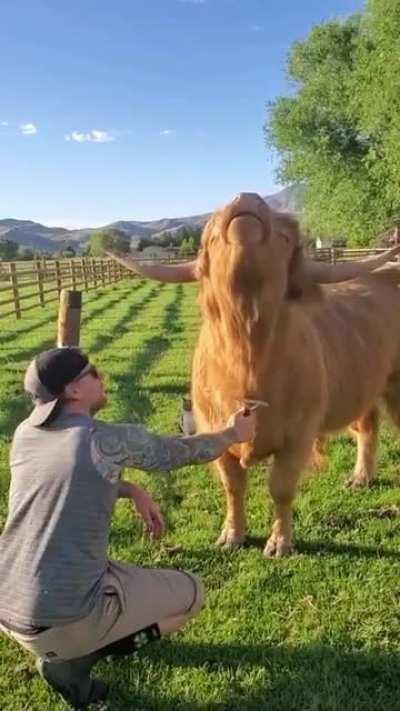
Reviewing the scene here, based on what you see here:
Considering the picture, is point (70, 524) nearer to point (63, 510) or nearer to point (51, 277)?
point (63, 510)

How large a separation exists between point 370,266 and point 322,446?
2.09 m

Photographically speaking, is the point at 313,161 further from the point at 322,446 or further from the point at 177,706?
the point at 177,706

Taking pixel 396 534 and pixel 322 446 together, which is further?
pixel 322 446

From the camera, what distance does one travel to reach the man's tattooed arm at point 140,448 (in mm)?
2447

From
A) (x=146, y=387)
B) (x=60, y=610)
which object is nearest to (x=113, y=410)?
(x=146, y=387)

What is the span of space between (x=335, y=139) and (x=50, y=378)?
30.2 meters

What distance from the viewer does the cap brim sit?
251 centimetres

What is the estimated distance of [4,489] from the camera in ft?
16.9

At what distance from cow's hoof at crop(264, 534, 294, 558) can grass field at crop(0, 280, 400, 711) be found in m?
0.06

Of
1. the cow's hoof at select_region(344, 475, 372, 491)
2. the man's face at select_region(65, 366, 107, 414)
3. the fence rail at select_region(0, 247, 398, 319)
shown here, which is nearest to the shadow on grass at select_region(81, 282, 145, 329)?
the fence rail at select_region(0, 247, 398, 319)

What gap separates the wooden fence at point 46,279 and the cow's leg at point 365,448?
11642 mm

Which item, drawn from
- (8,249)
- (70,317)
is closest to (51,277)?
(70,317)

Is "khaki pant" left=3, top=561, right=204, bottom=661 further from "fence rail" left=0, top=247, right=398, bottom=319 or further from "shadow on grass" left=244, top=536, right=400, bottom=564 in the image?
"fence rail" left=0, top=247, right=398, bottom=319

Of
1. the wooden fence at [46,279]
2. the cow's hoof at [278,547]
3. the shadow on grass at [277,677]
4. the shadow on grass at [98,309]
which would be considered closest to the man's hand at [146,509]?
the shadow on grass at [277,677]
